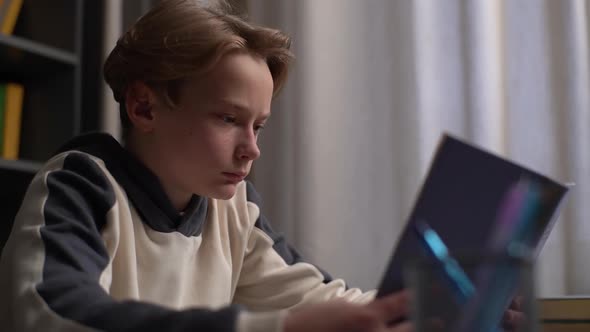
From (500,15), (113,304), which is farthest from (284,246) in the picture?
(500,15)

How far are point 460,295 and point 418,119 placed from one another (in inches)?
44.3

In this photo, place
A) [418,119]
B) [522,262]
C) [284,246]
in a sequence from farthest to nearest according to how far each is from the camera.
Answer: [418,119], [284,246], [522,262]

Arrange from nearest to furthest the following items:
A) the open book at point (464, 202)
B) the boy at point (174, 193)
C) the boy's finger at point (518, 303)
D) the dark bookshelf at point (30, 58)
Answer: the boy's finger at point (518, 303)
the open book at point (464, 202)
the boy at point (174, 193)
the dark bookshelf at point (30, 58)

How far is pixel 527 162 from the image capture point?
1.37m

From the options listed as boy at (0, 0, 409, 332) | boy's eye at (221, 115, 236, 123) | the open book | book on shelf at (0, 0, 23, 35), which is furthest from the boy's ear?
book on shelf at (0, 0, 23, 35)

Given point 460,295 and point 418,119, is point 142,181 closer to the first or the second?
point 460,295

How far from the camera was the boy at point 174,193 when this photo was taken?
0.77 m

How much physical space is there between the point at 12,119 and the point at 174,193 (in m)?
0.80

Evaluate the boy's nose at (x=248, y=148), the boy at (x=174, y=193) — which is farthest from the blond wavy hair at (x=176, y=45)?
the boy's nose at (x=248, y=148)

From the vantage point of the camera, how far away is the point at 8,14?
1638mm

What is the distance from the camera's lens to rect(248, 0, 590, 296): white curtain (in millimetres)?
1332

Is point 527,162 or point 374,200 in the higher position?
point 527,162

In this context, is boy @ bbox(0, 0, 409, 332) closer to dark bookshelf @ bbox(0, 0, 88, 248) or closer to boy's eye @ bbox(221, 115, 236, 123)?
boy's eye @ bbox(221, 115, 236, 123)

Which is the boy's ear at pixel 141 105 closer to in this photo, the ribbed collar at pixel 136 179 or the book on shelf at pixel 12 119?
the ribbed collar at pixel 136 179
